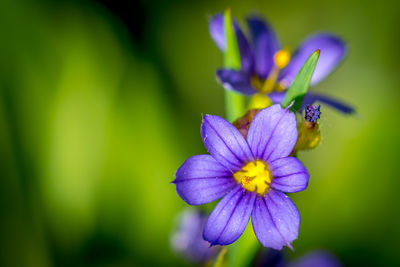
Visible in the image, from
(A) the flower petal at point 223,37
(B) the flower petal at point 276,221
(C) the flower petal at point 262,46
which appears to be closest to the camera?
(B) the flower petal at point 276,221

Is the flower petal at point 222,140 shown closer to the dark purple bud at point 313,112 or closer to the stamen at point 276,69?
the dark purple bud at point 313,112

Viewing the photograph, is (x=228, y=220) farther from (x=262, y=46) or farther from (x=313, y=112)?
(x=262, y=46)

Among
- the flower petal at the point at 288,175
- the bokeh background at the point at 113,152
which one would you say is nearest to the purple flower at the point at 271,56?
the flower petal at the point at 288,175

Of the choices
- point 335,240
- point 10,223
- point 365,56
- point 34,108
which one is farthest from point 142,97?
point 365,56

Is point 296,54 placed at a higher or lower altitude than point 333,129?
higher

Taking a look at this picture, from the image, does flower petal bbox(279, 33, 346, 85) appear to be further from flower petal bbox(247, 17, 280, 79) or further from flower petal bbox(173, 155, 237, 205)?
flower petal bbox(173, 155, 237, 205)

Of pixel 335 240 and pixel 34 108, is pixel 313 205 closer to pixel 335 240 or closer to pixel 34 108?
pixel 335 240
